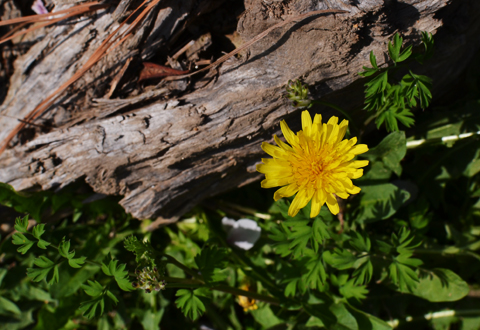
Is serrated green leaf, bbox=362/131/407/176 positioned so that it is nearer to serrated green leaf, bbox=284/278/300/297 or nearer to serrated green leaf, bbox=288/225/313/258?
serrated green leaf, bbox=288/225/313/258

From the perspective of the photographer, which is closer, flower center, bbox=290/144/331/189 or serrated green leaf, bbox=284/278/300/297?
flower center, bbox=290/144/331/189

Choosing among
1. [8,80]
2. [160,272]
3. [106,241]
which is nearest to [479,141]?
[160,272]

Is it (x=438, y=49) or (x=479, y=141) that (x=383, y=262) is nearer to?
(x=479, y=141)

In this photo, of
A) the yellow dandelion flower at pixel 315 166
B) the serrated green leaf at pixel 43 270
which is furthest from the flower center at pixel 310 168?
the serrated green leaf at pixel 43 270

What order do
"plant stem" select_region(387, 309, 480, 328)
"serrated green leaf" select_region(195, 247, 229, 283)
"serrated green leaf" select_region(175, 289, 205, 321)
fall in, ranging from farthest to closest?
"plant stem" select_region(387, 309, 480, 328)
"serrated green leaf" select_region(195, 247, 229, 283)
"serrated green leaf" select_region(175, 289, 205, 321)

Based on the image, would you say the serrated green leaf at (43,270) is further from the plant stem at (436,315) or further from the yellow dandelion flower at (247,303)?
the plant stem at (436,315)

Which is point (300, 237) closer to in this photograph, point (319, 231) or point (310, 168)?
point (319, 231)

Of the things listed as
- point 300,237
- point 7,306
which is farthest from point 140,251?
point 7,306

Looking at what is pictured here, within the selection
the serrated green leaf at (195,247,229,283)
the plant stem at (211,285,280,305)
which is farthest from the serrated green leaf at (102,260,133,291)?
the plant stem at (211,285,280,305)
